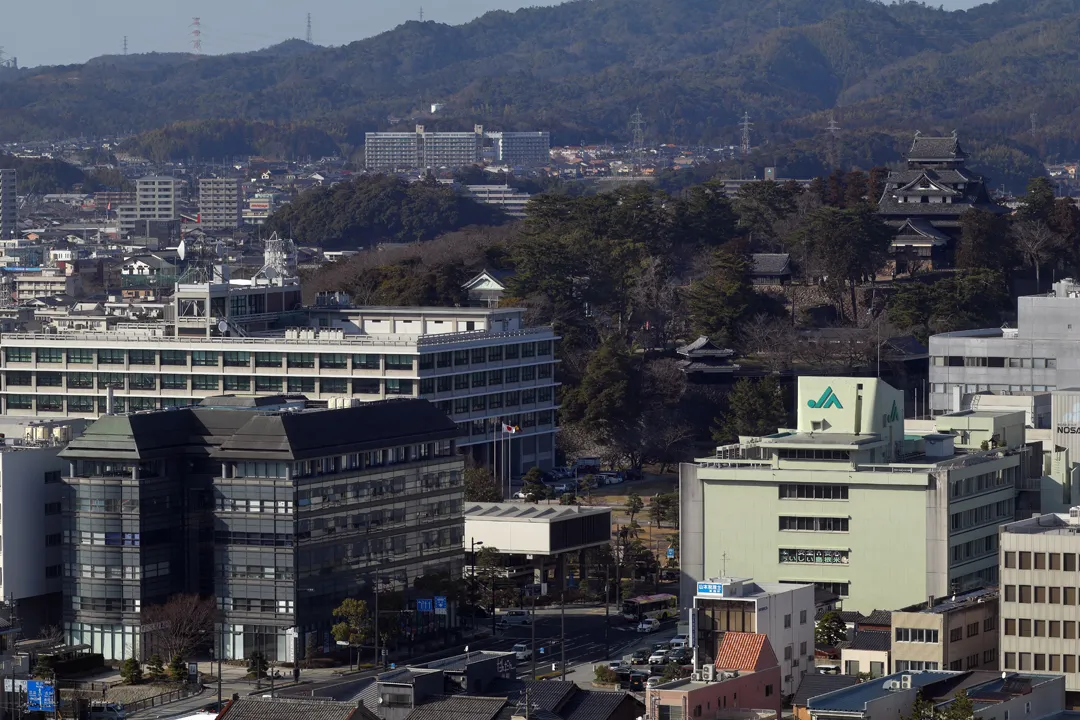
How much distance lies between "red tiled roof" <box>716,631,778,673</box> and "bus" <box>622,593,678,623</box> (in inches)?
736

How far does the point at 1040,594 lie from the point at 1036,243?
73913 millimetres

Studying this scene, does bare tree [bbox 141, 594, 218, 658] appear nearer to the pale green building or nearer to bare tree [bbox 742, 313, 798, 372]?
the pale green building

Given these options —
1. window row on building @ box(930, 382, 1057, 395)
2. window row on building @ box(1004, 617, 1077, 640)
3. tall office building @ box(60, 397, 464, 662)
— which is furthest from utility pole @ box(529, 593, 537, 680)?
window row on building @ box(930, 382, 1057, 395)

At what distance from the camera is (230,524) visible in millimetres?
71938

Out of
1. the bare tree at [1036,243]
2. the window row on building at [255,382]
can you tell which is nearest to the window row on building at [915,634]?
the window row on building at [255,382]

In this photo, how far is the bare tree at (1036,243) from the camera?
132 m

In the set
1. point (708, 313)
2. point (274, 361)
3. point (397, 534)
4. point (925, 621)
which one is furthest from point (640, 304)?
point (925, 621)

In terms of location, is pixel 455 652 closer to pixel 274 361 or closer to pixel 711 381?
pixel 274 361

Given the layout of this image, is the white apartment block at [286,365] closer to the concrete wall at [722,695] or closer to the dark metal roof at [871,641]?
the dark metal roof at [871,641]

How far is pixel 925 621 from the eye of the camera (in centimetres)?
6119

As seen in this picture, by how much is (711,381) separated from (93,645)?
47329 millimetres

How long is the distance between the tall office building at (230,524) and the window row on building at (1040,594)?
18.6 metres

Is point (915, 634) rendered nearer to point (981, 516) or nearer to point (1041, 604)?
point (1041, 604)

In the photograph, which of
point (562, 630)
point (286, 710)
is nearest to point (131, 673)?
point (562, 630)
